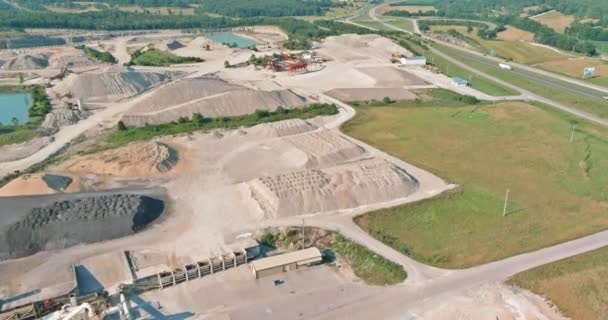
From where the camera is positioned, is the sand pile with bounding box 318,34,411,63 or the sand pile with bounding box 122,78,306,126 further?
the sand pile with bounding box 318,34,411,63

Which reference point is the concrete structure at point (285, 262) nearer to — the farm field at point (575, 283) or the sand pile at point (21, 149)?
the farm field at point (575, 283)

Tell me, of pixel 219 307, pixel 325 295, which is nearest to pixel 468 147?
pixel 325 295

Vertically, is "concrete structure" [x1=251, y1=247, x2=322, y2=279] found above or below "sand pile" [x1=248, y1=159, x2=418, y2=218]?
below

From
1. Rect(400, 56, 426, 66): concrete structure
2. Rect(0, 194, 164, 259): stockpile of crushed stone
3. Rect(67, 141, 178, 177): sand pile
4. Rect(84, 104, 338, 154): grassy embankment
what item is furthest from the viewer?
Rect(400, 56, 426, 66): concrete structure

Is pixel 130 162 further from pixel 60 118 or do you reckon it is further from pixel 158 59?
pixel 158 59

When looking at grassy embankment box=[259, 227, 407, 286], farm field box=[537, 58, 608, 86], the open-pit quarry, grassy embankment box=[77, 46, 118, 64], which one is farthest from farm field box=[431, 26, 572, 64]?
grassy embankment box=[259, 227, 407, 286]

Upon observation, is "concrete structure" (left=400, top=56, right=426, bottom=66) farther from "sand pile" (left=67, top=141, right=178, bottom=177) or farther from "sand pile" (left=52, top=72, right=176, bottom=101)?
"sand pile" (left=67, top=141, right=178, bottom=177)

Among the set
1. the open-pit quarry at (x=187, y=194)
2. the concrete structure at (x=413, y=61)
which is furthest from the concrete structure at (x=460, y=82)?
the open-pit quarry at (x=187, y=194)
